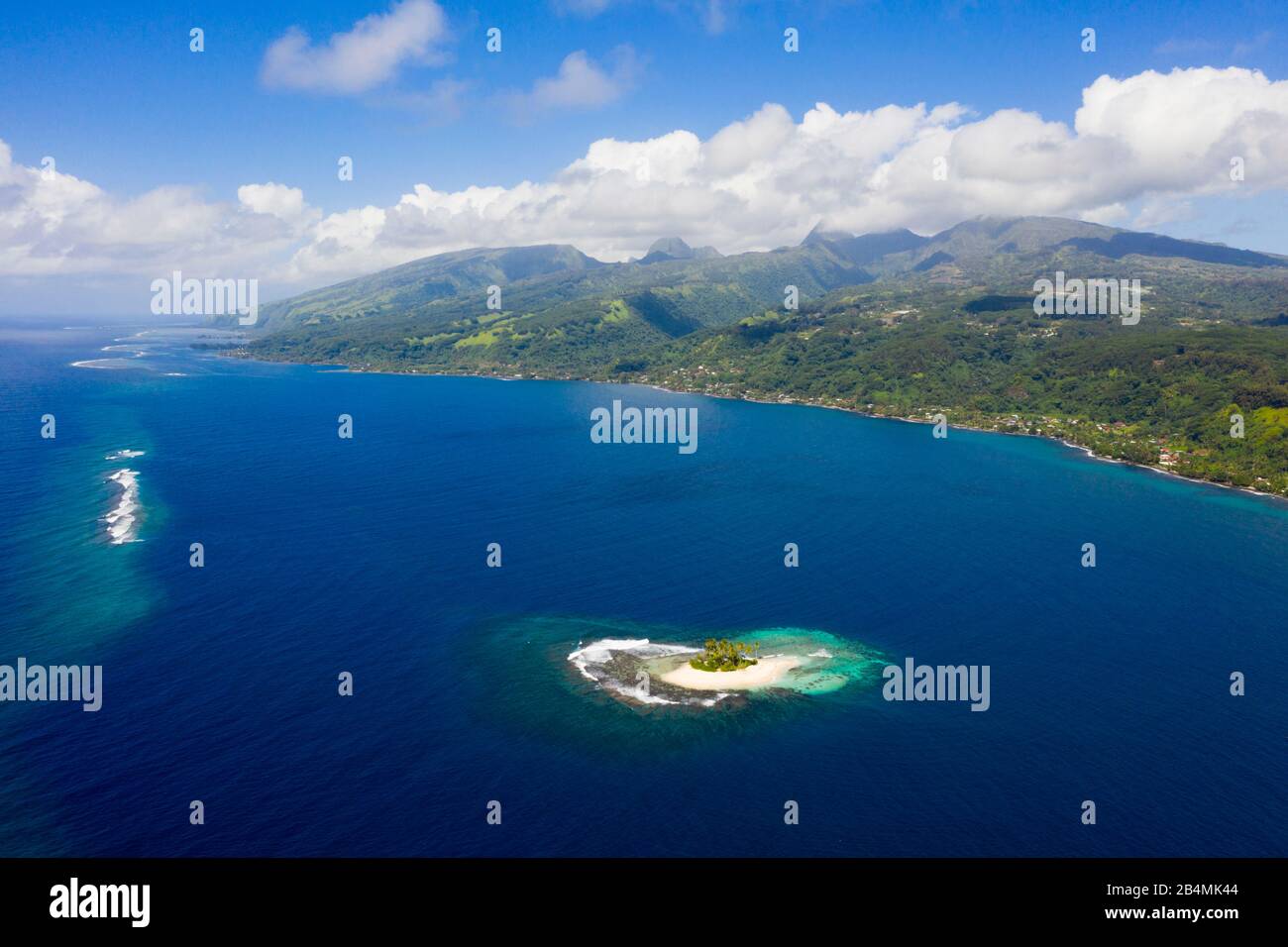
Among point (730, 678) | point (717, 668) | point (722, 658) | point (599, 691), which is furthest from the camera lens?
point (722, 658)

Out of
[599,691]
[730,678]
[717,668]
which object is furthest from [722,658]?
[599,691]

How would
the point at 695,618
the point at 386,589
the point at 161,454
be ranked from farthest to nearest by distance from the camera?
the point at 161,454, the point at 386,589, the point at 695,618

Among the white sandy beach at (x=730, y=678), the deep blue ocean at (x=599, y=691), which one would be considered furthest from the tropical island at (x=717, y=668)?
the deep blue ocean at (x=599, y=691)

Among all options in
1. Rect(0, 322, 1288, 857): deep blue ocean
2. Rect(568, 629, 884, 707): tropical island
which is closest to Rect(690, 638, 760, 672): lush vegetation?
Rect(568, 629, 884, 707): tropical island

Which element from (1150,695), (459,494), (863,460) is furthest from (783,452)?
(1150,695)

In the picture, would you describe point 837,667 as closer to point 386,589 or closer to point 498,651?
point 498,651

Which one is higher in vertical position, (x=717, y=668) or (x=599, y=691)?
(x=717, y=668)

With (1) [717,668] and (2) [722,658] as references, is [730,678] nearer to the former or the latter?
(1) [717,668]
